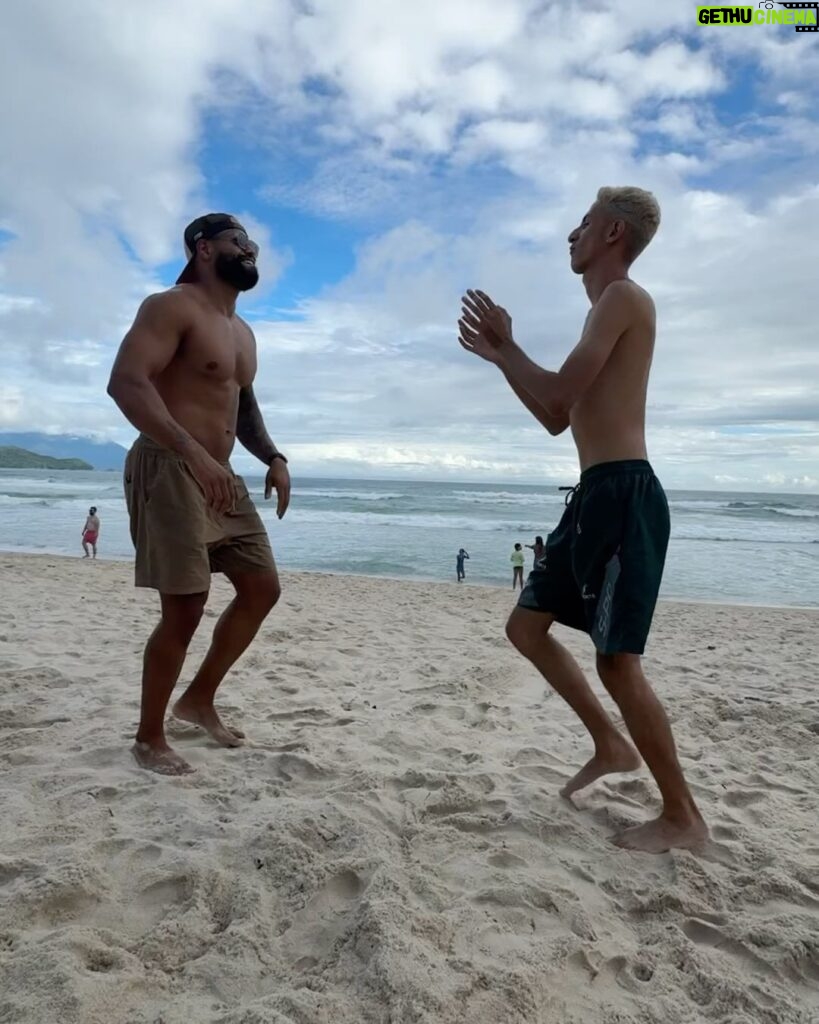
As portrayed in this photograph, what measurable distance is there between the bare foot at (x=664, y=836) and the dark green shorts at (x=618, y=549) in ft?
1.92

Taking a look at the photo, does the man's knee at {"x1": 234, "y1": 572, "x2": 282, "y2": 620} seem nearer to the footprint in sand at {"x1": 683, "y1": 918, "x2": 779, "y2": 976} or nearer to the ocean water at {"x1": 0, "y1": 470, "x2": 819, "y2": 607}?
the footprint in sand at {"x1": 683, "y1": 918, "x2": 779, "y2": 976}

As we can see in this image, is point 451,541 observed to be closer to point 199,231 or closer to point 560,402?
point 199,231

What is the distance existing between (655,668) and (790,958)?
363 cm

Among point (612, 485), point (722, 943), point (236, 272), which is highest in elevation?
point (236, 272)

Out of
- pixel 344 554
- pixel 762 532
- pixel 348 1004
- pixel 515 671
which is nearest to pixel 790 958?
pixel 348 1004

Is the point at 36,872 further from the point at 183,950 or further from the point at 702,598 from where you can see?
the point at 702,598

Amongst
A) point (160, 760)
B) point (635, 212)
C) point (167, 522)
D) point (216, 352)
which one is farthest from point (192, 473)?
point (635, 212)

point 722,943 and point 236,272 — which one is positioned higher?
point 236,272

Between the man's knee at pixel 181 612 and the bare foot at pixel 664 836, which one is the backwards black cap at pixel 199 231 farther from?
the bare foot at pixel 664 836

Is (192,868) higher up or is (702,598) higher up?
(192,868)

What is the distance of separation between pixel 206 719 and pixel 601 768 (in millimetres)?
1657

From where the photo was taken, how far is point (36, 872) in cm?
187

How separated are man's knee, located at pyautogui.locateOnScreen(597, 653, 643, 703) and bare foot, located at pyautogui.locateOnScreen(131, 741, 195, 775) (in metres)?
1.57

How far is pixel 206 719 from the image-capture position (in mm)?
3082
